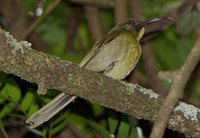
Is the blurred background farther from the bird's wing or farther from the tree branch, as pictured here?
the tree branch

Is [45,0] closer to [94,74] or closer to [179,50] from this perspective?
[179,50]

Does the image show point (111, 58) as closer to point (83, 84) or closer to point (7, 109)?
point (83, 84)

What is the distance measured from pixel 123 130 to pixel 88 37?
1.83m

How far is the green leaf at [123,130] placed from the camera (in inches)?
106

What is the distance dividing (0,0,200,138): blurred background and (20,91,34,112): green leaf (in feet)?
0.25

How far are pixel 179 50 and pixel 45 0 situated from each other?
41.6 inches

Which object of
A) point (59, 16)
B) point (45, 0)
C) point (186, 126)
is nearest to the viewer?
point (186, 126)

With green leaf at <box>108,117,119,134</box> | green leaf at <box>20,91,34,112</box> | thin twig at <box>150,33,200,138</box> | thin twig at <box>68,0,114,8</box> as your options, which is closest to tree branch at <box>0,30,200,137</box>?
thin twig at <box>150,33,200,138</box>

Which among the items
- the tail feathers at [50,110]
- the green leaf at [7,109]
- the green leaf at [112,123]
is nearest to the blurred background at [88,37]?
the green leaf at [7,109]

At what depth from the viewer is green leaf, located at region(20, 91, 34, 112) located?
2.82 metres

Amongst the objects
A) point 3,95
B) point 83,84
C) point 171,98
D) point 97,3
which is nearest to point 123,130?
point 3,95

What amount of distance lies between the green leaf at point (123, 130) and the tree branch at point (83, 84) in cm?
65

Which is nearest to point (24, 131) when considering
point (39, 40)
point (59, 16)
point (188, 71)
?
point (39, 40)

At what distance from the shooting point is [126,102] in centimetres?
201
